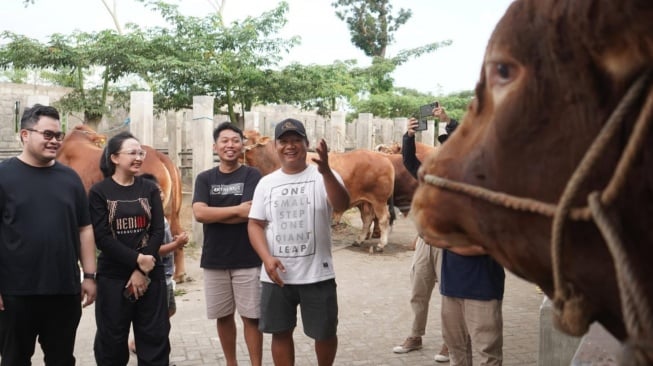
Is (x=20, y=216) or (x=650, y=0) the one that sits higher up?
(x=650, y=0)

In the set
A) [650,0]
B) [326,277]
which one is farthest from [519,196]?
[326,277]

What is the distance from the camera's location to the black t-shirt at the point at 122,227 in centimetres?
399

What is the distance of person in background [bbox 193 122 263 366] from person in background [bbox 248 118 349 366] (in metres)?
0.51

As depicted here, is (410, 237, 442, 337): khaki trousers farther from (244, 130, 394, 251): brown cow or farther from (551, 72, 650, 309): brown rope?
(244, 130, 394, 251): brown cow

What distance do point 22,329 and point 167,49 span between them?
36.3ft

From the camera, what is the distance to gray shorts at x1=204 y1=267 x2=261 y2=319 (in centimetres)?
464

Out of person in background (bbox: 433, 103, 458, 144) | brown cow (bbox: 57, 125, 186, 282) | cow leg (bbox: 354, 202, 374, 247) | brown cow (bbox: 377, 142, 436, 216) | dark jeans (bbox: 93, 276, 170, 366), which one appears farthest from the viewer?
brown cow (bbox: 377, 142, 436, 216)

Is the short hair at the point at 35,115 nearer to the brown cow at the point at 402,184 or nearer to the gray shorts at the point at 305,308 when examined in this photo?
the gray shorts at the point at 305,308

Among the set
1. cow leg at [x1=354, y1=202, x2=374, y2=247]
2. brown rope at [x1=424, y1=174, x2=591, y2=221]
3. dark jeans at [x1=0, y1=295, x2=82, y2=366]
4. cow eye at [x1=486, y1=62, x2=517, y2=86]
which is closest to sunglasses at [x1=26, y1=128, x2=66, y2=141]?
dark jeans at [x1=0, y1=295, x2=82, y2=366]

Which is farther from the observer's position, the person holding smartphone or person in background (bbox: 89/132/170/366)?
the person holding smartphone

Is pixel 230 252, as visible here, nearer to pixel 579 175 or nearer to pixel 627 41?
pixel 579 175

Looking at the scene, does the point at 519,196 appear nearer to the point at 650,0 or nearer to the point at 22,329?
the point at 650,0

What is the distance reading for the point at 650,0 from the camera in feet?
2.94

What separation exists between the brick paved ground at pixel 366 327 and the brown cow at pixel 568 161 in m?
4.27
